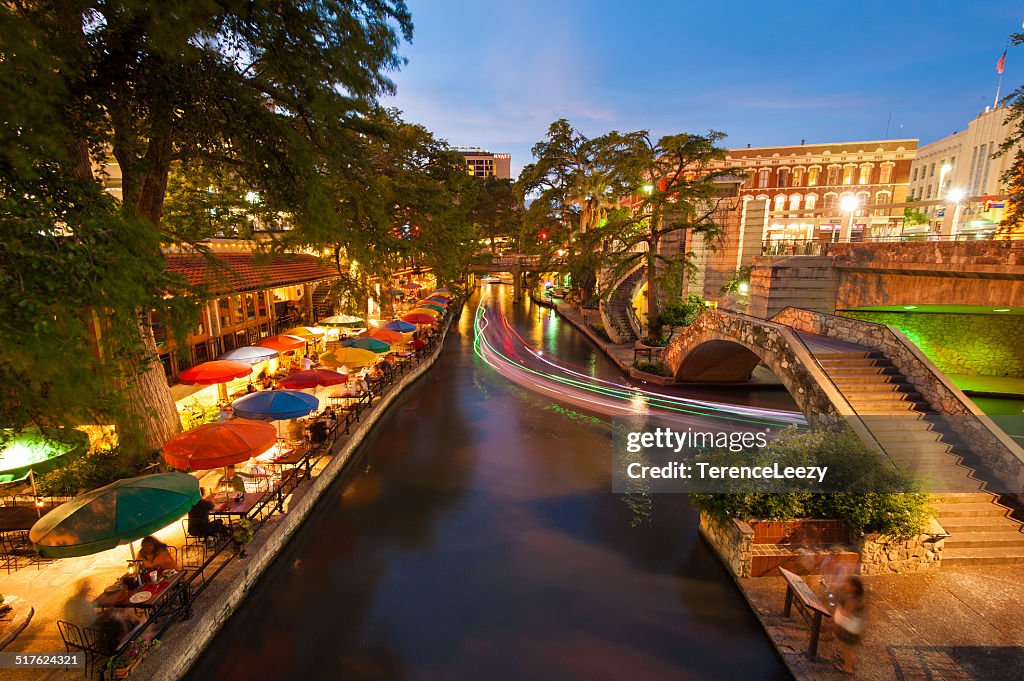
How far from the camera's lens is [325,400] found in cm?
1714

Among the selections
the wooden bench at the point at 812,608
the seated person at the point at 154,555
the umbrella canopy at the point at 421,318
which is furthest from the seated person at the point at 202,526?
the umbrella canopy at the point at 421,318

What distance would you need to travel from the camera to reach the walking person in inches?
242

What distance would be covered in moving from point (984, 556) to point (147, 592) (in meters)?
13.7

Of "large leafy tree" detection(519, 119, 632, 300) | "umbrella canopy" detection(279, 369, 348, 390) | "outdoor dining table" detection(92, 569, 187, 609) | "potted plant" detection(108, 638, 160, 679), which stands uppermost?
"large leafy tree" detection(519, 119, 632, 300)

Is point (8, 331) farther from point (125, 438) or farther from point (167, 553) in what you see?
point (167, 553)

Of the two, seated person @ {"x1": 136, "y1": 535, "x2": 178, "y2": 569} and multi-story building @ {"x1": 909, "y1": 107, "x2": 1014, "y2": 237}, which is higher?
multi-story building @ {"x1": 909, "y1": 107, "x2": 1014, "y2": 237}

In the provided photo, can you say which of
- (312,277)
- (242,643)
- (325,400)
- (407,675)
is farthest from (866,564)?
(312,277)

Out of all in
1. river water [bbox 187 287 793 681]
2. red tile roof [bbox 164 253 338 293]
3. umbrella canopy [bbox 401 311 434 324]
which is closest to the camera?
river water [bbox 187 287 793 681]

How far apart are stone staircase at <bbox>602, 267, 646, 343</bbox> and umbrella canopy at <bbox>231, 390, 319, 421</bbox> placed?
72.1 feet


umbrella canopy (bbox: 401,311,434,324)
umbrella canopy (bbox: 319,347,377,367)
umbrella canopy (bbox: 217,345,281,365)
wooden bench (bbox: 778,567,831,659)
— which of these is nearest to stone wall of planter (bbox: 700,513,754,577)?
wooden bench (bbox: 778,567,831,659)

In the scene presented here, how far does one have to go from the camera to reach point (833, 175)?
57000 millimetres

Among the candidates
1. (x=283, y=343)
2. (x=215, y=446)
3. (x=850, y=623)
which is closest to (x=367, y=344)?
(x=283, y=343)

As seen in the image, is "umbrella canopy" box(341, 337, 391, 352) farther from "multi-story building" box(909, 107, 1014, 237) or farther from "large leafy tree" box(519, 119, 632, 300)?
"multi-story building" box(909, 107, 1014, 237)

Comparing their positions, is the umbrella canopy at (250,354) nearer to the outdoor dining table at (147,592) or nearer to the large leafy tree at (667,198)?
the outdoor dining table at (147,592)
